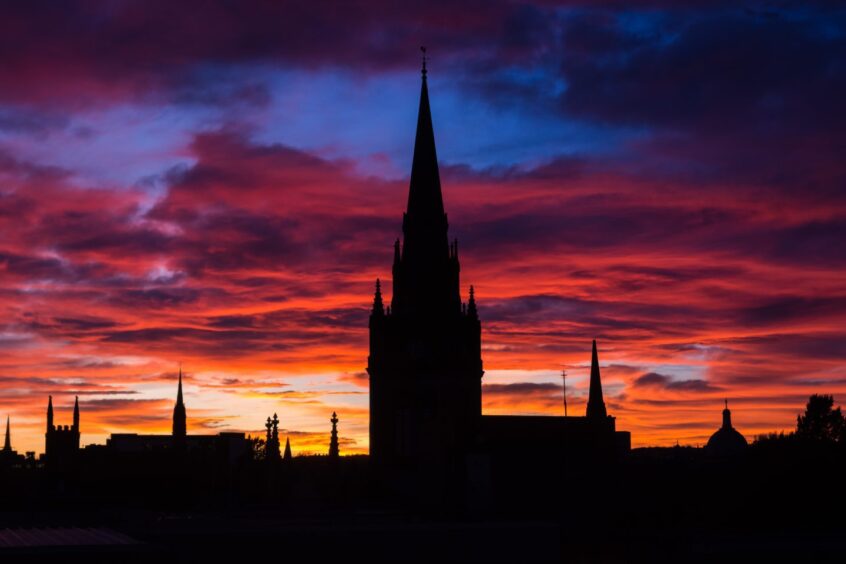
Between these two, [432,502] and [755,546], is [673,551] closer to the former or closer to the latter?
[755,546]

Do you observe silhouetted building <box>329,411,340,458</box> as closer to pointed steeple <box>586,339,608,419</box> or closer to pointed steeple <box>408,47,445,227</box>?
pointed steeple <box>408,47,445,227</box>

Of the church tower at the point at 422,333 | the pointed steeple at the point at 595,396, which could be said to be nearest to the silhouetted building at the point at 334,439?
the church tower at the point at 422,333

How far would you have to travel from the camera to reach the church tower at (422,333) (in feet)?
446

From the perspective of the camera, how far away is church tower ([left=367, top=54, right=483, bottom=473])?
446 ft

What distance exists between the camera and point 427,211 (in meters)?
137

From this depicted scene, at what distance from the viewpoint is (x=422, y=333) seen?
138m

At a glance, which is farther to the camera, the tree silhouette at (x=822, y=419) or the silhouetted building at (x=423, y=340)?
the tree silhouette at (x=822, y=419)

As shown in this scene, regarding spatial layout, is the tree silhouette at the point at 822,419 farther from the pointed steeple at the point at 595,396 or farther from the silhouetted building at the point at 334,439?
the silhouetted building at the point at 334,439

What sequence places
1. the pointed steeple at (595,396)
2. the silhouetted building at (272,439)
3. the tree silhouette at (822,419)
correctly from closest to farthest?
the silhouetted building at (272,439), the tree silhouette at (822,419), the pointed steeple at (595,396)

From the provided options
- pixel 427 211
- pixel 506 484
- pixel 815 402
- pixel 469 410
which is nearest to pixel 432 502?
pixel 506 484

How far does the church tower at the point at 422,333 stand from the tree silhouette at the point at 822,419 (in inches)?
1906

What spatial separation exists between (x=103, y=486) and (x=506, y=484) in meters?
90.5

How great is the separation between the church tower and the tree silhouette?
4840 cm

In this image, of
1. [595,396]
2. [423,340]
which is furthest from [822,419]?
[423,340]
